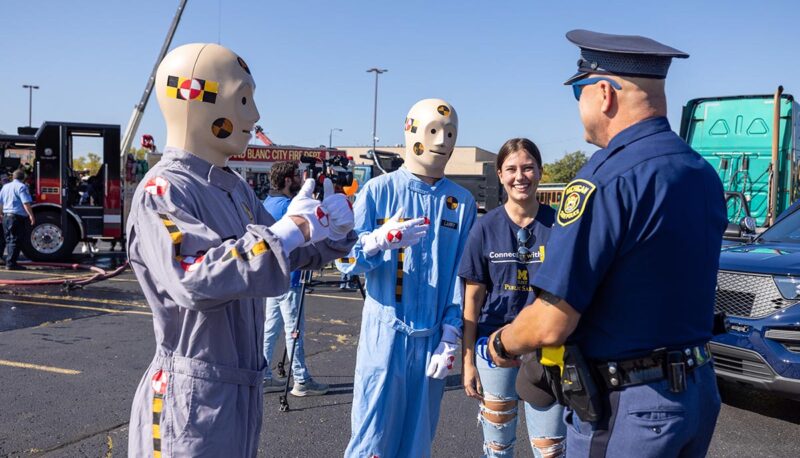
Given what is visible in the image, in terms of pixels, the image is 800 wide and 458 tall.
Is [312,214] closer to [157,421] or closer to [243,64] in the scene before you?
[243,64]

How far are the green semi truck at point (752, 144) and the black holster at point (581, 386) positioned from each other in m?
8.66

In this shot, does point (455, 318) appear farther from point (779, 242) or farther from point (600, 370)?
point (779, 242)

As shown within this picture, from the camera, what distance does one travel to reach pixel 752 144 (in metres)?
9.70

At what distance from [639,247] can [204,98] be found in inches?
55.7

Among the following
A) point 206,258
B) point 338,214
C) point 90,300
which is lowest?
point 90,300

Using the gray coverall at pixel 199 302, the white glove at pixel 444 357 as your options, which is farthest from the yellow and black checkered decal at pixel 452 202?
the gray coverall at pixel 199 302

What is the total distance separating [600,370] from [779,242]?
4.51 meters

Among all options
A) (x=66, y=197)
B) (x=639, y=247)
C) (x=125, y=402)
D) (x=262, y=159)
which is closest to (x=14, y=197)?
(x=66, y=197)

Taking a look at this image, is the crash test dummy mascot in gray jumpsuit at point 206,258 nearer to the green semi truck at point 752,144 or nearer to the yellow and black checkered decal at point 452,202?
the yellow and black checkered decal at point 452,202

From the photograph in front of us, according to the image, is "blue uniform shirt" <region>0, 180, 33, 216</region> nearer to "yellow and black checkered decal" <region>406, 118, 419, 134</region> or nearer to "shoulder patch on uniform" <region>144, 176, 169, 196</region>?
"yellow and black checkered decal" <region>406, 118, 419, 134</region>

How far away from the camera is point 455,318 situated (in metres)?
3.21

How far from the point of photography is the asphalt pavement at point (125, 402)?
419cm

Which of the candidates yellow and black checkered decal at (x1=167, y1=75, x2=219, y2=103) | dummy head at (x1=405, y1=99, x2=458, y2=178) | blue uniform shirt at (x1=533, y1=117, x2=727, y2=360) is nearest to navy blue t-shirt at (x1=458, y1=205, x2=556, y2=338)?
dummy head at (x1=405, y1=99, x2=458, y2=178)

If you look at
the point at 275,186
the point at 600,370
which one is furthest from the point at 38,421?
the point at 600,370
